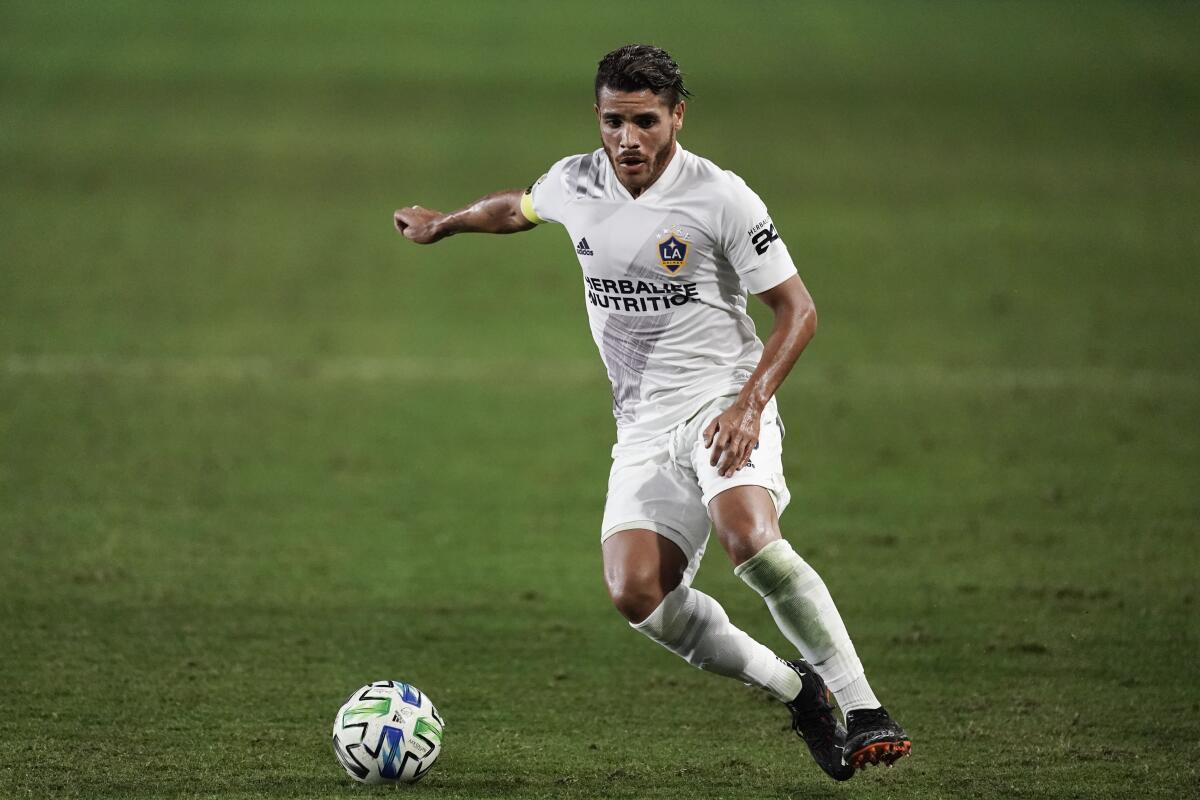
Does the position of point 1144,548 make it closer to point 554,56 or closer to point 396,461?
point 396,461

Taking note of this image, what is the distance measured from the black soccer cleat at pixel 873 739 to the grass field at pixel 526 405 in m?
0.45

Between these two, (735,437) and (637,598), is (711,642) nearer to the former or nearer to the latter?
(637,598)

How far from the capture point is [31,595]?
29.5 feet

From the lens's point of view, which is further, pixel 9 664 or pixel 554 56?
pixel 554 56

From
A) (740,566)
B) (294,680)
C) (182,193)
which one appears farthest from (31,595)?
(182,193)

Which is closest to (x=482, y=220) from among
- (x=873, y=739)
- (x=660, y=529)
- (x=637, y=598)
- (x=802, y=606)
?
(x=660, y=529)

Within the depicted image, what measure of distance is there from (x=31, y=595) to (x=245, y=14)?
27.2 metres

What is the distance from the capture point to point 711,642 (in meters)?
6.46

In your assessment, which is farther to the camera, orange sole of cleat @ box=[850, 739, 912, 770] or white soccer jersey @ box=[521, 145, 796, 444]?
white soccer jersey @ box=[521, 145, 796, 444]

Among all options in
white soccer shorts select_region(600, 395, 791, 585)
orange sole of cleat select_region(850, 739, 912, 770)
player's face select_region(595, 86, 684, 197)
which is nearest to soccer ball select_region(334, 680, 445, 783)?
white soccer shorts select_region(600, 395, 791, 585)

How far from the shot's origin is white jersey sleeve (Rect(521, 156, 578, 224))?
6.80 metres

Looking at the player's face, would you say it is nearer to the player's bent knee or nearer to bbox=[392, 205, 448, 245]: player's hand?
bbox=[392, 205, 448, 245]: player's hand

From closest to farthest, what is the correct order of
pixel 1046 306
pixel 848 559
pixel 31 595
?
pixel 31 595 < pixel 848 559 < pixel 1046 306

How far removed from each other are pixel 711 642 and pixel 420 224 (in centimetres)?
229
